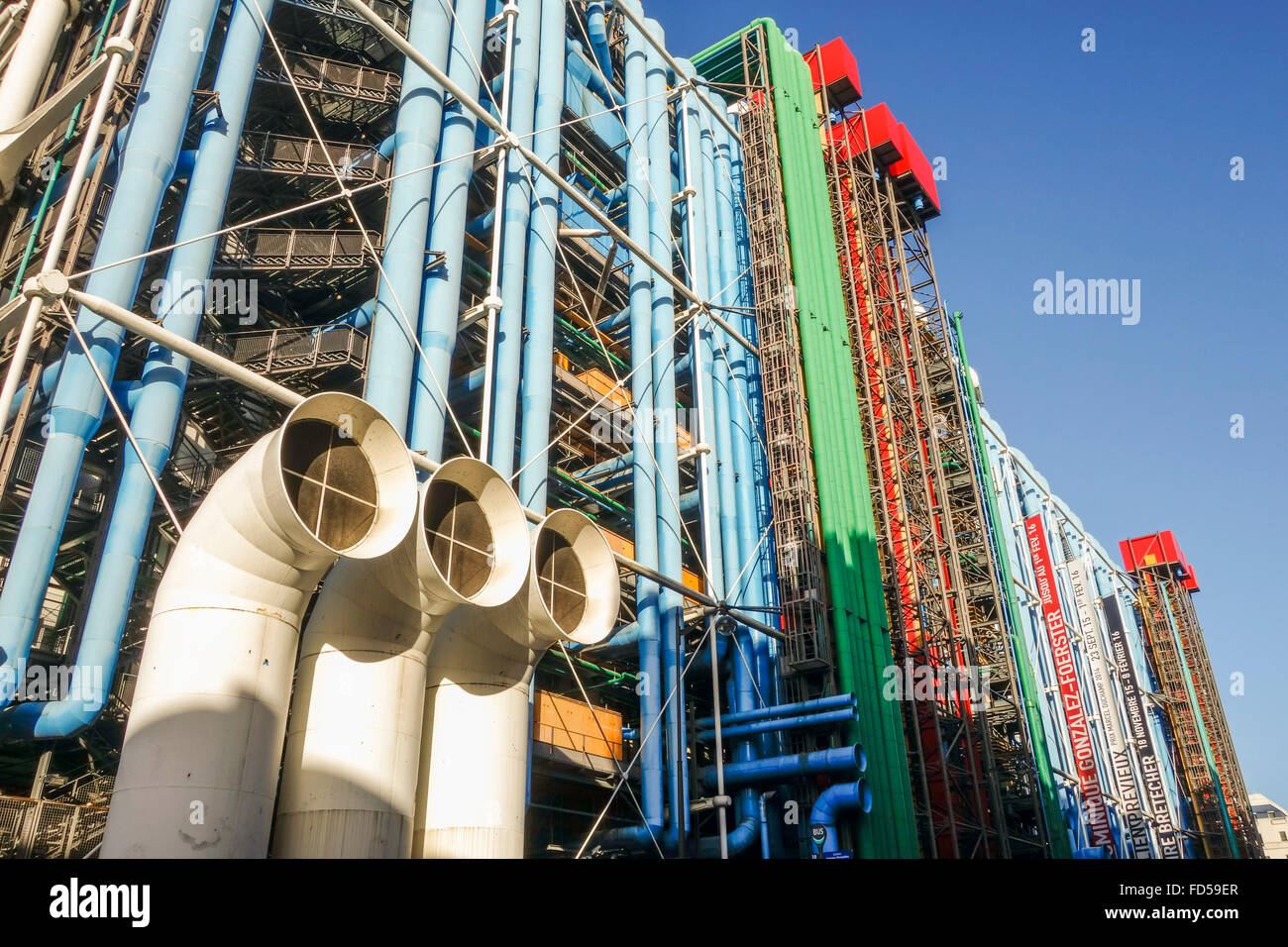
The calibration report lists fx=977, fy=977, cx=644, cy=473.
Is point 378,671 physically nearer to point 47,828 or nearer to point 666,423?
point 47,828

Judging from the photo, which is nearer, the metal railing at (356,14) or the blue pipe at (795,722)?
the metal railing at (356,14)

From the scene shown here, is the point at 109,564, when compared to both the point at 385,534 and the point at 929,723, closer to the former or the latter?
the point at 385,534

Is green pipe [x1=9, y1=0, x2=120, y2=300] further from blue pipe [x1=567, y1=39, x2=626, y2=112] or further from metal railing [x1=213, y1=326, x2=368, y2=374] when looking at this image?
blue pipe [x1=567, y1=39, x2=626, y2=112]

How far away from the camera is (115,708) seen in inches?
643

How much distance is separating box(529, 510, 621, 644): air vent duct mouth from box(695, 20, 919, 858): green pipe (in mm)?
11867

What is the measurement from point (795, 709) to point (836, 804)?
89.3 inches

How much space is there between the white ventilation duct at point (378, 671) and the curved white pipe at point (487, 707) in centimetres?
38

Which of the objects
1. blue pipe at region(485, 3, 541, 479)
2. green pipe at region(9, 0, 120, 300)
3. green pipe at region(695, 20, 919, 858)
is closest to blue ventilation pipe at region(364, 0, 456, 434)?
blue pipe at region(485, 3, 541, 479)

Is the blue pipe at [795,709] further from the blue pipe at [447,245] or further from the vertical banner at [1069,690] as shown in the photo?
the vertical banner at [1069,690]

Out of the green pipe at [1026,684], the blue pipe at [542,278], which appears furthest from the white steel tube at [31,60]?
the green pipe at [1026,684]

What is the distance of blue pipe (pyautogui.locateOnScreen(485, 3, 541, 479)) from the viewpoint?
65.0 feet

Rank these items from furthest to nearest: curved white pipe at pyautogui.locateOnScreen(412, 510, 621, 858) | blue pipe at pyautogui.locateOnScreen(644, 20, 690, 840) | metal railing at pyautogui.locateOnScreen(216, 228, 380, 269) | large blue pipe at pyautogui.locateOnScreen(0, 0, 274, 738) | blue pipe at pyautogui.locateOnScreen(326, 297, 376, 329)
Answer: blue pipe at pyautogui.locateOnScreen(644, 20, 690, 840) → blue pipe at pyautogui.locateOnScreen(326, 297, 376, 329) → metal railing at pyautogui.locateOnScreen(216, 228, 380, 269) → large blue pipe at pyautogui.locateOnScreen(0, 0, 274, 738) → curved white pipe at pyautogui.locateOnScreen(412, 510, 621, 858)

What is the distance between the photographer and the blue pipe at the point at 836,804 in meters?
21.5
